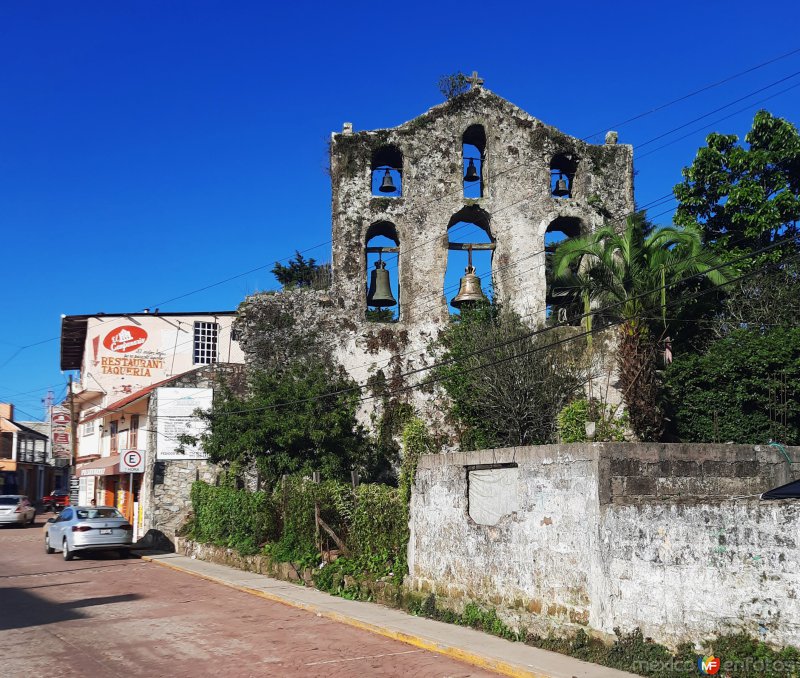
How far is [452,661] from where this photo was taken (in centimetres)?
1144

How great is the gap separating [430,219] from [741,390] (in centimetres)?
1031

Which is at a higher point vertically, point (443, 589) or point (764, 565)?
point (764, 565)

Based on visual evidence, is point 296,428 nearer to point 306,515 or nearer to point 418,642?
point 306,515

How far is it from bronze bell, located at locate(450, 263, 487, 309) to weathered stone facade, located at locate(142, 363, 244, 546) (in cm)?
963

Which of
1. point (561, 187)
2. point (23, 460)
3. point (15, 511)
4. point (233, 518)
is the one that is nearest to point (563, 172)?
point (561, 187)

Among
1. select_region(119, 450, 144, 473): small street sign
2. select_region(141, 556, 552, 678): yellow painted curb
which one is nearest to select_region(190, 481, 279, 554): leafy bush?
select_region(141, 556, 552, 678): yellow painted curb

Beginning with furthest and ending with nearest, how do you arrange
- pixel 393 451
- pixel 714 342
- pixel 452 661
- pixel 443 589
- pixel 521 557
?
1. pixel 393 451
2. pixel 714 342
3. pixel 443 589
4. pixel 521 557
5. pixel 452 661

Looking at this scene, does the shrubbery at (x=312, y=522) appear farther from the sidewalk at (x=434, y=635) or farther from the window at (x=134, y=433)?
the window at (x=134, y=433)

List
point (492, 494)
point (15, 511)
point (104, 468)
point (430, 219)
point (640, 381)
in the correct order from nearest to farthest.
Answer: point (492, 494) → point (640, 381) → point (430, 219) → point (104, 468) → point (15, 511)

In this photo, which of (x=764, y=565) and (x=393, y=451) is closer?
(x=764, y=565)

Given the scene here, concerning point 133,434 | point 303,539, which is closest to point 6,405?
point 133,434

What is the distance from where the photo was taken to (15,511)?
42.3m

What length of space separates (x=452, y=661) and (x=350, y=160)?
18566 mm

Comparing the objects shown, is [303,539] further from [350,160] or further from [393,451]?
[350,160]
